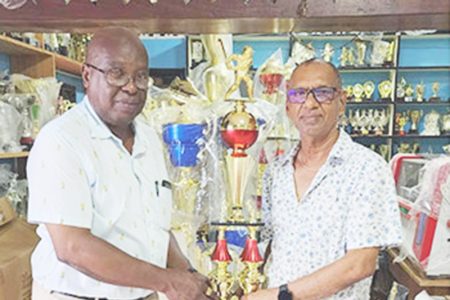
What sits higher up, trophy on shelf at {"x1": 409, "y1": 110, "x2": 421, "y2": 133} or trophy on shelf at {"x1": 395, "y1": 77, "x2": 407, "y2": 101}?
trophy on shelf at {"x1": 395, "y1": 77, "x2": 407, "y2": 101}

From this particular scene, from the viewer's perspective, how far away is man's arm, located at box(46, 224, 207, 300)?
90 cm

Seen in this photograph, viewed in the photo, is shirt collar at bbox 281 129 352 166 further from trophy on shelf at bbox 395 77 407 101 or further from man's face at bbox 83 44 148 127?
trophy on shelf at bbox 395 77 407 101

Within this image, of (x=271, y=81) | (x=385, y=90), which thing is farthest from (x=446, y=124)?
(x=271, y=81)

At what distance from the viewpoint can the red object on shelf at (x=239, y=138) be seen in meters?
1.20

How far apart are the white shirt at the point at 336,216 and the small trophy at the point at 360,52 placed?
3597 millimetres

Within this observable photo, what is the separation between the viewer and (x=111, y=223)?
99cm

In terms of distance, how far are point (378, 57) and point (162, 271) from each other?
4115 mm

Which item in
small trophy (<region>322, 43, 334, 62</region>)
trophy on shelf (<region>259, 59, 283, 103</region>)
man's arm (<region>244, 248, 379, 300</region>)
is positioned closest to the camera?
man's arm (<region>244, 248, 379, 300</region>)

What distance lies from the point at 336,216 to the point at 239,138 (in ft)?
1.12

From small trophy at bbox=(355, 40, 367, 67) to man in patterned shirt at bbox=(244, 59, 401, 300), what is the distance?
141 inches

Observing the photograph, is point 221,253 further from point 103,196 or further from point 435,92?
point 435,92

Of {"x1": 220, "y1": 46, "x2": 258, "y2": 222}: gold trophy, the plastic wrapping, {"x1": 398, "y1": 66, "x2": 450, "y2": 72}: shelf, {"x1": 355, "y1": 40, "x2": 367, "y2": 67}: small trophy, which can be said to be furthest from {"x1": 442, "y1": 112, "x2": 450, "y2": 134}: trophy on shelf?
{"x1": 220, "y1": 46, "x2": 258, "y2": 222}: gold trophy

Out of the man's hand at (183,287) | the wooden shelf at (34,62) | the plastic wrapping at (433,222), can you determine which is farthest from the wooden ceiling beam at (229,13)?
the wooden shelf at (34,62)

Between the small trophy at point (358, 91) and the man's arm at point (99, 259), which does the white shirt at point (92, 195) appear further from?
the small trophy at point (358, 91)
